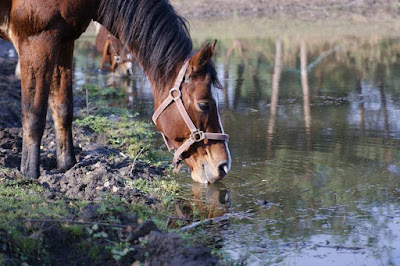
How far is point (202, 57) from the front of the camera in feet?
17.4

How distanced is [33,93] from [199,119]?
1.47m

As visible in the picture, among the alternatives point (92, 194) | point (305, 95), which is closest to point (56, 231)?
point (92, 194)

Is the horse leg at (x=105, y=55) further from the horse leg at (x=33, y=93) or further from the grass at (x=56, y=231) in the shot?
the grass at (x=56, y=231)

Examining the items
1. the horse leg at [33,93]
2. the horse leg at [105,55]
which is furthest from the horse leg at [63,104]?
the horse leg at [105,55]

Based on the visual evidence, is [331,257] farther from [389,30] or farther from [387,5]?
[387,5]

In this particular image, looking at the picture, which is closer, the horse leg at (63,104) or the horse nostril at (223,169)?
the horse nostril at (223,169)

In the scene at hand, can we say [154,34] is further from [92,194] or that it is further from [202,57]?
[92,194]

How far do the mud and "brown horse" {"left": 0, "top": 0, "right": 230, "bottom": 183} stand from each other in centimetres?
47

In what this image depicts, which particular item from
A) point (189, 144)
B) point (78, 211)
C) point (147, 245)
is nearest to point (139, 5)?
point (189, 144)

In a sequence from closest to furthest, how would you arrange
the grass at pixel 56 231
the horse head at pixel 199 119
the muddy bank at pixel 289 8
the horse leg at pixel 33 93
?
the grass at pixel 56 231 < the horse head at pixel 199 119 < the horse leg at pixel 33 93 < the muddy bank at pixel 289 8

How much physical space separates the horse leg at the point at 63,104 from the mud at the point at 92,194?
17 centimetres

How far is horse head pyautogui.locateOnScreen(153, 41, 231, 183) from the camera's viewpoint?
5445mm

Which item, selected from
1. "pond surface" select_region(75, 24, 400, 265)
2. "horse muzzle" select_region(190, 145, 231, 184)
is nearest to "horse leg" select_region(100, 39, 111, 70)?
"pond surface" select_region(75, 24, 400, 265)

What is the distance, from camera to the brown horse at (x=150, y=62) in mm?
5480
